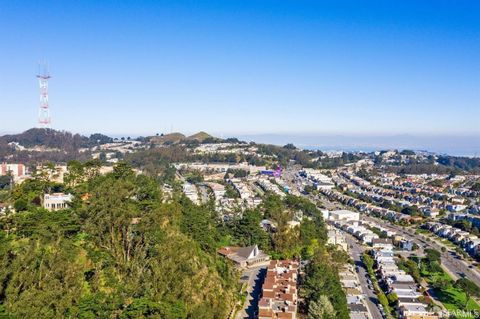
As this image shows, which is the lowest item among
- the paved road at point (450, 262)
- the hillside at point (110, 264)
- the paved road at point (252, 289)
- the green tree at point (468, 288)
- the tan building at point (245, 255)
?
the paved road at point (450, 262)

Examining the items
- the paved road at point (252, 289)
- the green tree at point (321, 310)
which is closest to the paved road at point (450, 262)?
the paved road at point (252, 289)

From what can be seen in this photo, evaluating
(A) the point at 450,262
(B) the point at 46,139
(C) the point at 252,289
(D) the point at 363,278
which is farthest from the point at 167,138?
(C) the point at 252,289

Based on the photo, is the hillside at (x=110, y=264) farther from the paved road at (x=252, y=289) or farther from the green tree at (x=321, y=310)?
the green tree at (x=321, y=310)

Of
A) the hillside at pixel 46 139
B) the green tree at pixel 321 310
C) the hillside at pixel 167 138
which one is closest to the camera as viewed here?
the green tree at pixel 321 310

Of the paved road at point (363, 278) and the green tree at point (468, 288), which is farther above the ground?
the green tree at point (468, 288)

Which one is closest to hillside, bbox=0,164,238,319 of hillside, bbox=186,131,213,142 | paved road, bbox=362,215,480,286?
paved road, bbox=362,215,480,286

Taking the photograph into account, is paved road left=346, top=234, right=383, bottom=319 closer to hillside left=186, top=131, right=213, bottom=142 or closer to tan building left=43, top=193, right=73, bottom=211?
tan building left=43, top=193, right=73, bottom=211

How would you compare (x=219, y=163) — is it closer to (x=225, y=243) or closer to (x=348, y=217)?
(x=348, y=217)

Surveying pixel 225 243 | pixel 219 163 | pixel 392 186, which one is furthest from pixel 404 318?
pixel 219 163
